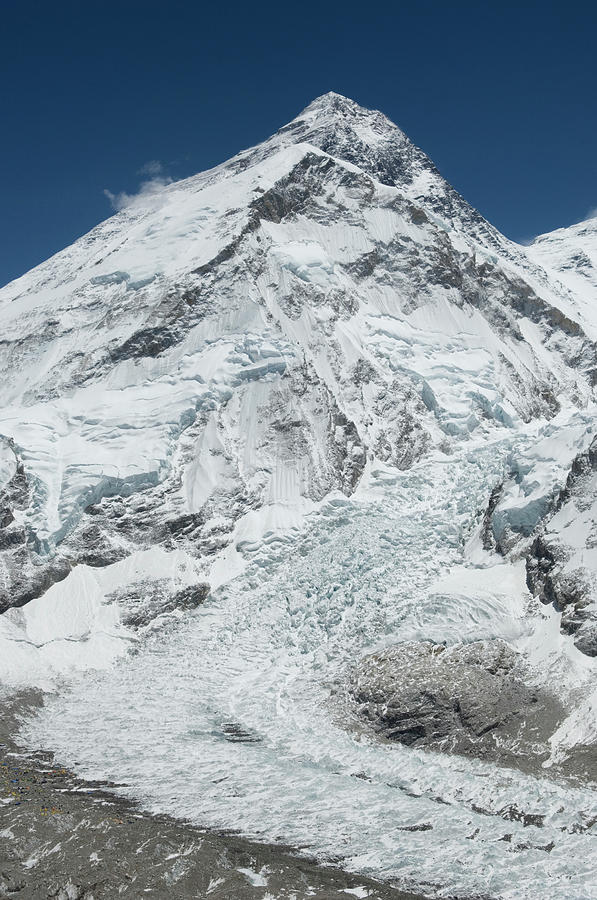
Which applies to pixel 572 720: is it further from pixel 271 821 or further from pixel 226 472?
pixel 226 472

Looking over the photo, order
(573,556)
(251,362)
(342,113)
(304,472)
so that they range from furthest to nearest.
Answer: (342,113), (251,362), (304,472), (573,556)

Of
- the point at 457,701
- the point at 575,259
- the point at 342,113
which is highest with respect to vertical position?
the point at 342,113

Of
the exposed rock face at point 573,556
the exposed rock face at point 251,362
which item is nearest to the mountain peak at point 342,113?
the exposed rock face at point 251,362

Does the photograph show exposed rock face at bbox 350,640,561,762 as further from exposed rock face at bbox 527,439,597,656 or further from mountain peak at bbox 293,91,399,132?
mountain peak at bbox 293,91,399,132

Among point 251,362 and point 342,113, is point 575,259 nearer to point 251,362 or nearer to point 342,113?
point 342,113

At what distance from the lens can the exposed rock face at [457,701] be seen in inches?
1868

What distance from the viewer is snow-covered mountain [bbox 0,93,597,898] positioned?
5281 centimetres

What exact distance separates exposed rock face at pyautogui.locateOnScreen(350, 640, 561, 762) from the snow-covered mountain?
8.7 inches

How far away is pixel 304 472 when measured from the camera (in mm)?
79312

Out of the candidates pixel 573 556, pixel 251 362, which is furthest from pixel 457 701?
pixel 251 362

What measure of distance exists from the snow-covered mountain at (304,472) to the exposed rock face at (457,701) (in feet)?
0.72

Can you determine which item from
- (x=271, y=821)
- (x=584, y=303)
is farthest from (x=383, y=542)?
(x=584, y=303)

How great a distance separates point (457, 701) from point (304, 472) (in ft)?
109

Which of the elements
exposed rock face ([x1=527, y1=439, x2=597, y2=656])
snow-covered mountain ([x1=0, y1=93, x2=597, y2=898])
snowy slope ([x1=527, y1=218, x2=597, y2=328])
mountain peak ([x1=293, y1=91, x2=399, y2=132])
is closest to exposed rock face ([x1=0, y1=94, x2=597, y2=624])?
snow-covered mountain ([x1=0, y1=93, x2=597, y2=898])
